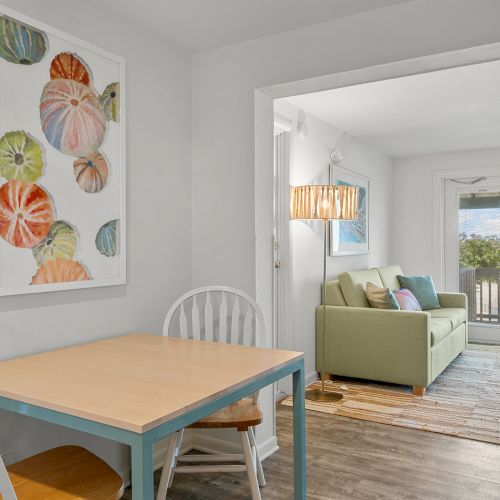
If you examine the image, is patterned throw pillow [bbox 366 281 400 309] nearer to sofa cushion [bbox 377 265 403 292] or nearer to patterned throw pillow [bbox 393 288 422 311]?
patterned throw pillow [bbox 393 288 422 311]

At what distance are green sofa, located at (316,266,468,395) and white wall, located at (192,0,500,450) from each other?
5.23ft

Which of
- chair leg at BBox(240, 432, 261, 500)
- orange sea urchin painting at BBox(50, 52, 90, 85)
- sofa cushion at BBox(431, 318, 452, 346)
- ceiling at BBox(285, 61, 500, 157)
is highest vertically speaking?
ceiling at BBox(285, 61, 500, 157)

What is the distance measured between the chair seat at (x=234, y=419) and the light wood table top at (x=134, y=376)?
28 centimetres

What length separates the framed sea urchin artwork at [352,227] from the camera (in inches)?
188

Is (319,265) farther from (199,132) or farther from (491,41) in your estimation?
(491,41)

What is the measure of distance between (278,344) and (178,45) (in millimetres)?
2293

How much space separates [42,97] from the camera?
2.14 metres

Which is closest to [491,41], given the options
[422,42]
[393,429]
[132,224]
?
[422,42]

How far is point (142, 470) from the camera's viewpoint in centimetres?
130

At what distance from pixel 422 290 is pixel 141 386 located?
447 centimetres

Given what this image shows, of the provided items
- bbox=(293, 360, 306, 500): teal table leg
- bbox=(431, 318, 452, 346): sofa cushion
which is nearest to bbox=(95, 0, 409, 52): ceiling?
bbox=(293, 360, 306, 500): teal table leg

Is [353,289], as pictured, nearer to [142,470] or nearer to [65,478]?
[65,478]

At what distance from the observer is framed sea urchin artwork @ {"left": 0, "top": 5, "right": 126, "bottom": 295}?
Result: 2.02m

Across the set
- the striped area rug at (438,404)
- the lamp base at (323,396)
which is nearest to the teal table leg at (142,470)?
the striped area rug at (438,404)
